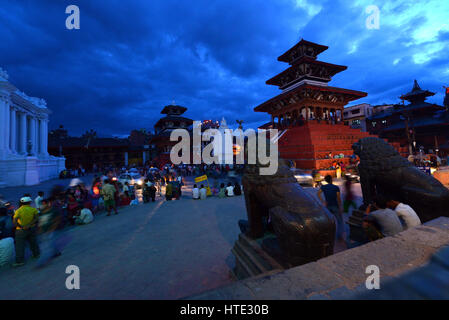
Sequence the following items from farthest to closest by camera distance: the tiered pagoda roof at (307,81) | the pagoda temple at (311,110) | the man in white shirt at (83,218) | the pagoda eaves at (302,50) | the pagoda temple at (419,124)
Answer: the pagoda temple at (419,124)
the pagoda eaves at (302,50)
the tiered pagoda roof at (307,81)
the pagoda temple at (311,110)
the man in white shirt at (83,218)

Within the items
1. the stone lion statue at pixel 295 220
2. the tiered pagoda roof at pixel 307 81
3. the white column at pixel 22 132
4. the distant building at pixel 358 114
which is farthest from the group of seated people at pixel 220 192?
the distant building at pixel 358 114

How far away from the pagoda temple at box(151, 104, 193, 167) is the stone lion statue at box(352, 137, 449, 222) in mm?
27219

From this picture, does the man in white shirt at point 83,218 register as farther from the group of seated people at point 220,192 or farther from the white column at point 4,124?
the white column at point 4,124

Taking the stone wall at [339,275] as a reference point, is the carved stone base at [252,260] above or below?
below

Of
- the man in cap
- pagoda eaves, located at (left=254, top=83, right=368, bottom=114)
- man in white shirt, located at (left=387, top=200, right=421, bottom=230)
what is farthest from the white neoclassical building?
pagoda eaves, located at (left=254, top=83, right=368, bottom=114)

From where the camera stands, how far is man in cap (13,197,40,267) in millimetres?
3301

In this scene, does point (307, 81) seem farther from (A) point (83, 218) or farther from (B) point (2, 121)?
(B) point (2, 121)

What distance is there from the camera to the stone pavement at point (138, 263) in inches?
96.0

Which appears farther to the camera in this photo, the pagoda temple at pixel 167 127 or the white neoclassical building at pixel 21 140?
the pagoda temple at pixel 167 127

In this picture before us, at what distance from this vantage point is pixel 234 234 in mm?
4145

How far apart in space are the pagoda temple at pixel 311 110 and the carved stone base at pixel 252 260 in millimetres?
11395

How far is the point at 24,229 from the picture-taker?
3375 mm

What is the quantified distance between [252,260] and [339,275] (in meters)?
1.22

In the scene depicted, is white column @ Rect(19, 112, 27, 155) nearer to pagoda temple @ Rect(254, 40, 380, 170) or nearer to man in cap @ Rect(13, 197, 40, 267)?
man in cap @ Rect(13, 197, 40, 267)
